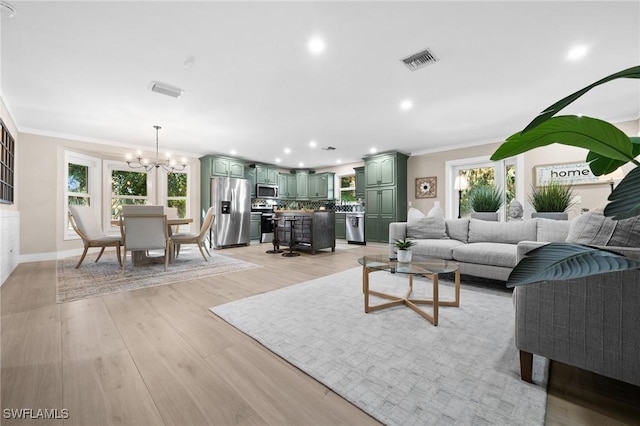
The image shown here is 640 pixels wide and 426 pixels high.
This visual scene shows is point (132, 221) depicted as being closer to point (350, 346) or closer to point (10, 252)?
point (10, 252)

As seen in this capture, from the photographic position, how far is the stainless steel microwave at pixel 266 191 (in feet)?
24.8

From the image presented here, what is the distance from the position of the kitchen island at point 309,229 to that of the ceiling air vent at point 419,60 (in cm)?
328

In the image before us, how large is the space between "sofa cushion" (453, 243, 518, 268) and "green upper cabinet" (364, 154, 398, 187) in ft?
11.1

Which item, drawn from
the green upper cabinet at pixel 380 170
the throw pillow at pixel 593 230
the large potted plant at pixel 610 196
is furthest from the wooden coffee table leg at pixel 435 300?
the green upper cabinet at pixel 380 170

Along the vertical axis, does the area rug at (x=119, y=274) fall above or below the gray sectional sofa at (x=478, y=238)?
below

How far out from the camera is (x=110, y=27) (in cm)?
212

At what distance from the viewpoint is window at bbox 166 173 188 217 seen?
640 centimetres

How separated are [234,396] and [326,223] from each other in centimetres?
458

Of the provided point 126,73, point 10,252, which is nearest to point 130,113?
point 126,73

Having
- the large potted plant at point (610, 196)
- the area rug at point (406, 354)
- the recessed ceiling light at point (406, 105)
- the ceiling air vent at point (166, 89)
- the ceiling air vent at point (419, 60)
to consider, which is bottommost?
the area rug at point (406, 354)

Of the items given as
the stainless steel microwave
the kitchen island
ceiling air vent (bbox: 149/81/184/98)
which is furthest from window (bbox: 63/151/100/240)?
the kitchen island

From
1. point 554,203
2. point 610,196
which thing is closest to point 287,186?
point 554,203

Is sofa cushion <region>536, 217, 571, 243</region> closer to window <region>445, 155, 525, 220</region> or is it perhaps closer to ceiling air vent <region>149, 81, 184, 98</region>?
window <region>445, 155, 525, 220</region>

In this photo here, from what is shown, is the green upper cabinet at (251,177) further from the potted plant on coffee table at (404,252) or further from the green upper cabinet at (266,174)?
the potted plant on coffee table at (404,252)
